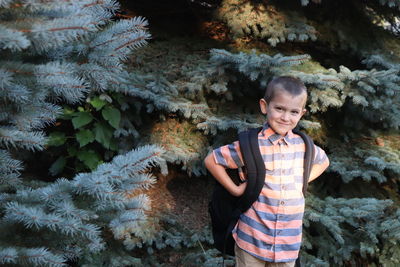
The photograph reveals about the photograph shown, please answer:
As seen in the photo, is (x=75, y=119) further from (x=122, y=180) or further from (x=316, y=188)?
(x=316, y=188)

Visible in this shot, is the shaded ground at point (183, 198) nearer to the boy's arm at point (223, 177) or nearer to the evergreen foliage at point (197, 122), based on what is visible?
the evergreen foliage at point (197, 122)

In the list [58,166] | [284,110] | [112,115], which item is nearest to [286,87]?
[284,110]

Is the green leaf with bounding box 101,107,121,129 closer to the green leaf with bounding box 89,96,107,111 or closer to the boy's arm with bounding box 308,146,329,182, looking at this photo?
the green leaf with bounding box 89,96,107,111

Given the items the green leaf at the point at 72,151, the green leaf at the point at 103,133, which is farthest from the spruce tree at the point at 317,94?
the green leaf at the point at 72,151

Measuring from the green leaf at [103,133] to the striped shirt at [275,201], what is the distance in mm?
1495

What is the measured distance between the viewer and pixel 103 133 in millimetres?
3391

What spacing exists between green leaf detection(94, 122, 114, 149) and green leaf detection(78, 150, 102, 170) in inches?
6.9

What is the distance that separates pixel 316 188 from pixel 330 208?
1.90 feet

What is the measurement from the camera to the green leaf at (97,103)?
3250 mm

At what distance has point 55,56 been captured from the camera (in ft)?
6.75

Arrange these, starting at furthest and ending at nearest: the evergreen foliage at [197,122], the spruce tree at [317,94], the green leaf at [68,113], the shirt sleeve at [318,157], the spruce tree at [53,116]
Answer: the green leaf at [68,113] < the spruce tree at [317,94] < the shirt sleeve at [318,157] < the evergreen foliage at [197,122] < the spruce tree at [53,116]

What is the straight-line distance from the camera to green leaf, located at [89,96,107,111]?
325cm

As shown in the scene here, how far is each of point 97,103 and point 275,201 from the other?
73.0 inches

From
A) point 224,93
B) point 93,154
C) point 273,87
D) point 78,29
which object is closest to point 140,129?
point 93,154
